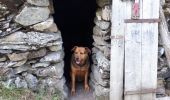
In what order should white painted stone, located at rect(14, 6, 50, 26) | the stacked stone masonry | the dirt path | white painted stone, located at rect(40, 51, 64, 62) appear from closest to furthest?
white painted stone, located at rect(14, 6, 50, 26) → white painted stone, located at rect(40, 51, 64, 62) → the stacked stone masonry → the dirt path

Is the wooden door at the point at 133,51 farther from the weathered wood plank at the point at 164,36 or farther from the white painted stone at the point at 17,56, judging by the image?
the white painted stone at the point at 17,56

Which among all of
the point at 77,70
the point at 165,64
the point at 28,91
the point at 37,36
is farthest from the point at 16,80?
the point at 165,64

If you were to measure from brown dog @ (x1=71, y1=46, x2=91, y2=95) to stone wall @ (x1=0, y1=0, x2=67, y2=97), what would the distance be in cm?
60

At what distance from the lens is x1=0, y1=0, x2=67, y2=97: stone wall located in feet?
17.8

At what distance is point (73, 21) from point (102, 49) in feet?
7.98

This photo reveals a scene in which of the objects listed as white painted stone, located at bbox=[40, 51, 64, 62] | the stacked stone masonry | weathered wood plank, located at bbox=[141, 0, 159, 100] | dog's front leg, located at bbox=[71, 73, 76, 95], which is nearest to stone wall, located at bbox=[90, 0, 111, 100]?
dog's front leg, located at bbox=[71, 73, 76, 95]

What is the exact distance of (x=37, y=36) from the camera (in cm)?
553

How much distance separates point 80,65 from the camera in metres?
6.53

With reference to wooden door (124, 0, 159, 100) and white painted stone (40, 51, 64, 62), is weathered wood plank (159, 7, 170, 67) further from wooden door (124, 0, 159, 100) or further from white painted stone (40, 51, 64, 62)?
white painted stone (40, 51, 64, 62)

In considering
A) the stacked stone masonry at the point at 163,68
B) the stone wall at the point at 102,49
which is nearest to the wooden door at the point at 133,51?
the stone wall at the point at 102,49

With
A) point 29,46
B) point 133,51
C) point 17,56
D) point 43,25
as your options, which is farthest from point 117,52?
point 17,56

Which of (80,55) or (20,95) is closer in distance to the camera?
(20,95)

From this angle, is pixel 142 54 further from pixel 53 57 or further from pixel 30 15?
pixel 30 15

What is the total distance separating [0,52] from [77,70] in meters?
1.64
